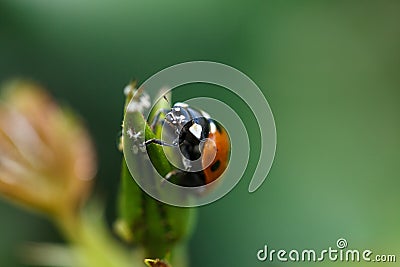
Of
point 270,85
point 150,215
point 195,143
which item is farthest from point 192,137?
point 270,85

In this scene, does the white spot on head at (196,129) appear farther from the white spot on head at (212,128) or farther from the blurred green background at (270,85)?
the blurred green background at (270,85)

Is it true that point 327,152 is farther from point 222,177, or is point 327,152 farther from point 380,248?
point 222,177

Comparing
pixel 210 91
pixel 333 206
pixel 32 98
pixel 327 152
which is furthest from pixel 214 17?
pixel 32 98

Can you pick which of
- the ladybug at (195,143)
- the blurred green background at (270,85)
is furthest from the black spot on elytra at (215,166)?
the blurred green background at (270,85)

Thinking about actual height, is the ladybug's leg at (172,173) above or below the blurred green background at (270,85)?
below

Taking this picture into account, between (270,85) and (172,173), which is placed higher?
(270,85)

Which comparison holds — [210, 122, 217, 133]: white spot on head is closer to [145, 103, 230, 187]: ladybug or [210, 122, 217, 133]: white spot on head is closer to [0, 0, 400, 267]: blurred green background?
[145, 103, 230, 187]: ladybug

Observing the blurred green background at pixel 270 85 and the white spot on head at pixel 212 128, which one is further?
the blurred green background at pixel 270 85

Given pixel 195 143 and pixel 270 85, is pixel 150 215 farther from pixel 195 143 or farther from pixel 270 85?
pixel 270 85
